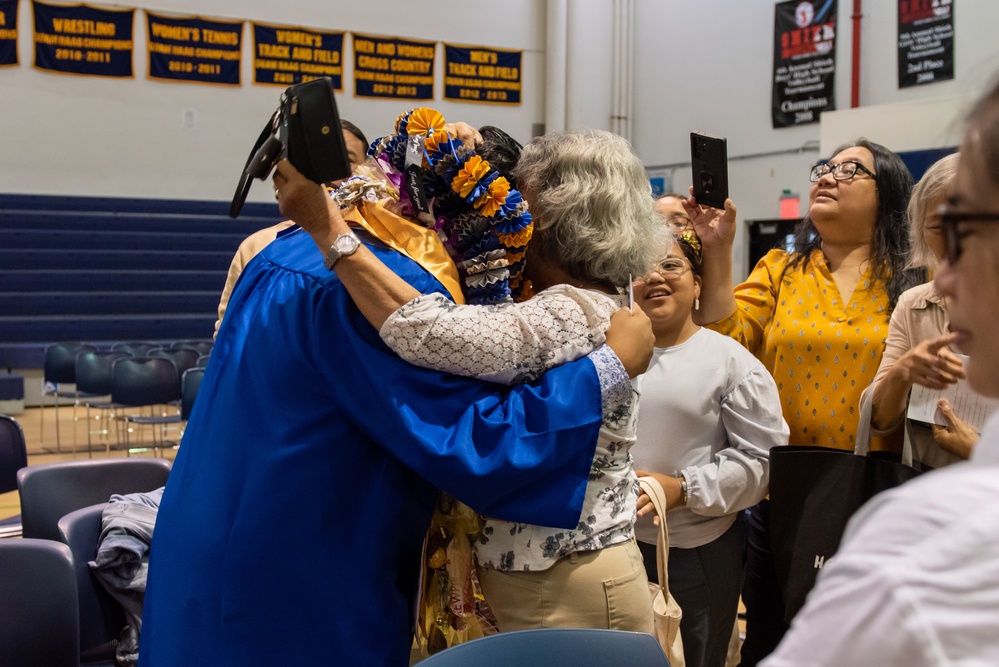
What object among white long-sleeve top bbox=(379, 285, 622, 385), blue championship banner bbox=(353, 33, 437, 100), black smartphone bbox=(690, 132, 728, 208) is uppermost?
blue championship banner bbox=(353, 33, 437, 100)

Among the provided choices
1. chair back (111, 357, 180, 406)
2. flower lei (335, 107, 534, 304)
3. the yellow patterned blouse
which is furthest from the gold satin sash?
chair back (111, 357, 180, 406)

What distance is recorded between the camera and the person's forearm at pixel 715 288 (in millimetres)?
2486

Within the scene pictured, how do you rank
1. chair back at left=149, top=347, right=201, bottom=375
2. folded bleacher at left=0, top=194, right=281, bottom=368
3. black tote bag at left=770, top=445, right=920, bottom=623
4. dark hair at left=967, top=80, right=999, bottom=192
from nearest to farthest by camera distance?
Result: dark hair at left=967, top=80, right=999, bottom=192
black tote bag at left=770, top=445, right=920, bottom=623
chair back at left=149, top=347, right=201, bottom=375
folded bleacher at left=0, top=194, right=281, bottom=368

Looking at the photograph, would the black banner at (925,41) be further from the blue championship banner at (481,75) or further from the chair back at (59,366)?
the chair back at (59,366)

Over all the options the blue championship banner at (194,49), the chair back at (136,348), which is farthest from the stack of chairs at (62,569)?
the blue championship banner at (194,49)

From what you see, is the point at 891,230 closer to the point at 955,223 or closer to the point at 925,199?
the point at 925,199

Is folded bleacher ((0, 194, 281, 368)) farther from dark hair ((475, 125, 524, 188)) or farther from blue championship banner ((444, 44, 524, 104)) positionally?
dark hair ((475, 125, 524, 188))

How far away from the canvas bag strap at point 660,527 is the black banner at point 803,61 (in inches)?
361

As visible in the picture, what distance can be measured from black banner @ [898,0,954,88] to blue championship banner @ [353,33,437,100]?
19.8 ft

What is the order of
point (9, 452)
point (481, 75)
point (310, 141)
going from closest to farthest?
point (310, 141), point (9, 452), point (481, 75)

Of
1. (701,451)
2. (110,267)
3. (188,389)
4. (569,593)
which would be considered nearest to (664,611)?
(569,593)

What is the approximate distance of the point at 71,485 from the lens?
2922 millimetres

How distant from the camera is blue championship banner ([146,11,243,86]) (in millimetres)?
11406

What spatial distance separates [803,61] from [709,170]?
8988mm
